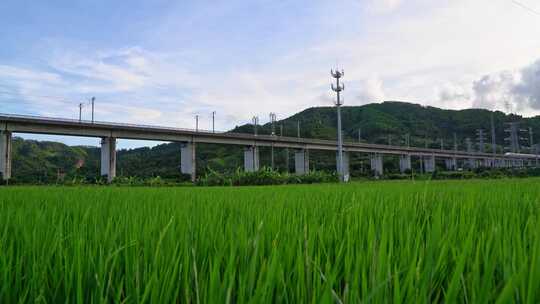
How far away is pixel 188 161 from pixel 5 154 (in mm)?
20421

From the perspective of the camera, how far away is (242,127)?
99812 millimetres

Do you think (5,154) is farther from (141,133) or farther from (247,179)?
(247,179)

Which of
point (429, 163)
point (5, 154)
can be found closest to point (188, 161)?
point (5, 154)

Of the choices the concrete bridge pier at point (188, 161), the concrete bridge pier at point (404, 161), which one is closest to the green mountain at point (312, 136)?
the concrete bridge pier at point (404, 161)

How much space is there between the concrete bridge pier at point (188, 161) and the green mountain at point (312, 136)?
3.14 metres

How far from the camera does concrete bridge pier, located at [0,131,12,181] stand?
3428cm

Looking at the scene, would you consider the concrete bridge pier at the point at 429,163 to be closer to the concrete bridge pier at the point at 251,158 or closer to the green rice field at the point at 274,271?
the concrete bridge pier at the point at 251,158

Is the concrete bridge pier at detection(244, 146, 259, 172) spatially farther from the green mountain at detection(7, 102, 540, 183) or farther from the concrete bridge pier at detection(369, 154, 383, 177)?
the concrete bridge pier at detection(369, 154, 383, 177)

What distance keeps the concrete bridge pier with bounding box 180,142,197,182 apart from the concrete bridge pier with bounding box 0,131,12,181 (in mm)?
19407

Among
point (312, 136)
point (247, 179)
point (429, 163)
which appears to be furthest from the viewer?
point (312, 136)

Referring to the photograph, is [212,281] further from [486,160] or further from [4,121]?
[486,160]

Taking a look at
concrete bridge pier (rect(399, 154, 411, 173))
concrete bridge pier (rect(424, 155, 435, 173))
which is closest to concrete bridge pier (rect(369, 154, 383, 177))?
concrete bridge pier (rect(399, 154, 411, 173))

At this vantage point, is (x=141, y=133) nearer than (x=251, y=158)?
Yes

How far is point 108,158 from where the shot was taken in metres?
41.5
